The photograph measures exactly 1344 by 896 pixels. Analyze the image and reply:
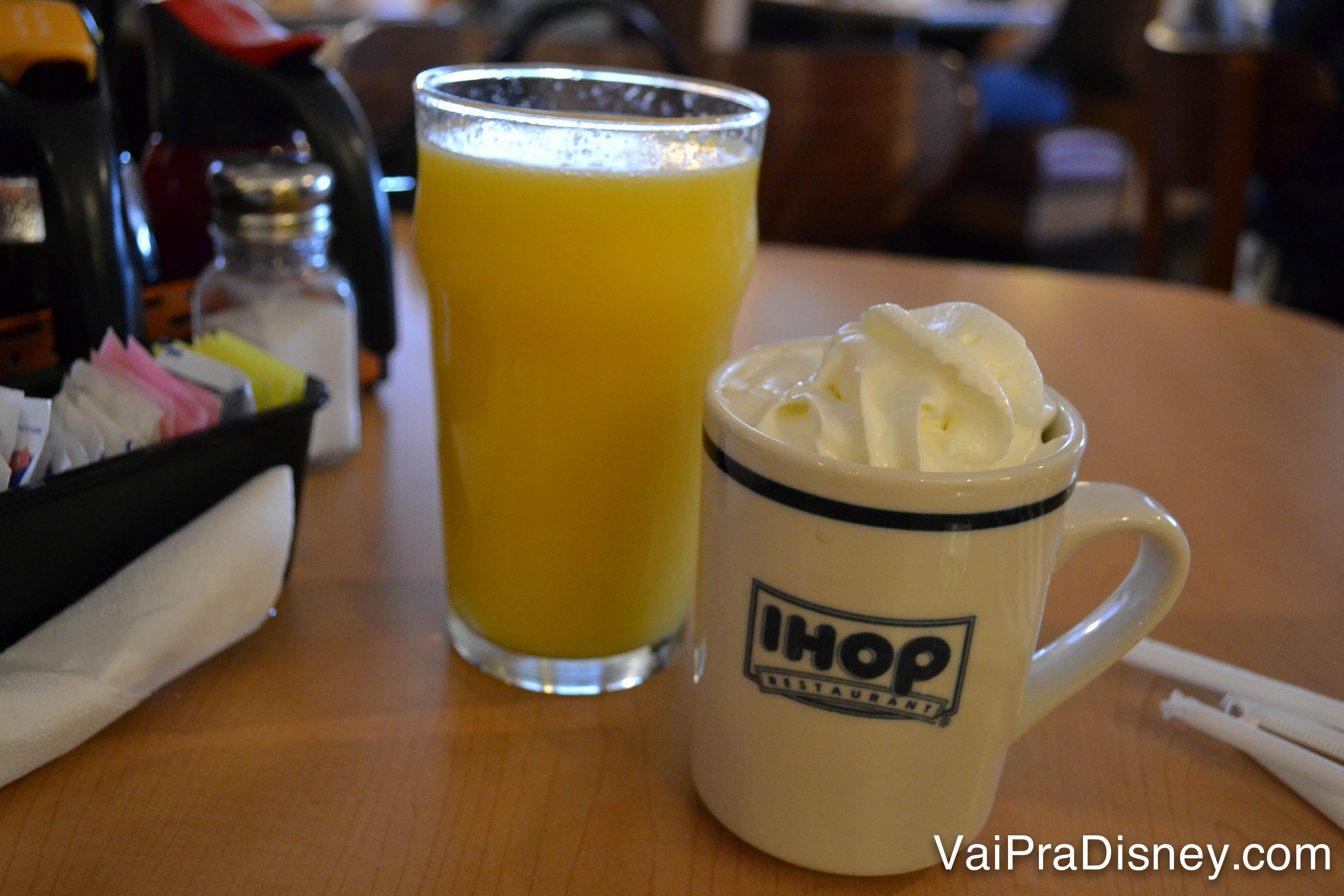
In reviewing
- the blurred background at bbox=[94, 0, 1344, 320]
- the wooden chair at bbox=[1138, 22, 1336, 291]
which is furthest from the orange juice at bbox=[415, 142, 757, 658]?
the wooden chair at bbox=[1138, 22, 1336, 291]

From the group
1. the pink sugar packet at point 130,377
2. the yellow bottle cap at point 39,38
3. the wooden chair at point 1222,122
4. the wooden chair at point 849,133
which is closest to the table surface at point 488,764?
the pink sugar packet at point 130,377

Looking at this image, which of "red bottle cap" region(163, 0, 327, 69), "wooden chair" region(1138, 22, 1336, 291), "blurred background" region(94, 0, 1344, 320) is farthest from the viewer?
"wooden chair" region(1138, 22, 1336, 291)

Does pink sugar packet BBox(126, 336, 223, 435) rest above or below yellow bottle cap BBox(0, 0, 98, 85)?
below

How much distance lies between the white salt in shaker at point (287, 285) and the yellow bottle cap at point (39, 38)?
0.10 metres

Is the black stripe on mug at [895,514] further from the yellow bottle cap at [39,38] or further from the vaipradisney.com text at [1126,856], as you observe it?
the yellow bottle cap at [39,38]

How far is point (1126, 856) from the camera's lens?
395 mm

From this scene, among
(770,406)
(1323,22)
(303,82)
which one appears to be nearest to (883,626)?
(770,406)

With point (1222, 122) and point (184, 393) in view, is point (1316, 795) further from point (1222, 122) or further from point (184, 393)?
point (1222, 122)

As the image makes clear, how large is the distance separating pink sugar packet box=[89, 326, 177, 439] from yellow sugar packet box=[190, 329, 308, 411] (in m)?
0.04

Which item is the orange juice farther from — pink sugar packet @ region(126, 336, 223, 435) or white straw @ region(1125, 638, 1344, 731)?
white straw @ region(1125, 638, 1344, 731)

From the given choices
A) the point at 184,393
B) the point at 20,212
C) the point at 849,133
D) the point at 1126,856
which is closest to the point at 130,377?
the point at 184,393

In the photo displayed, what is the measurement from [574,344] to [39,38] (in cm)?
30

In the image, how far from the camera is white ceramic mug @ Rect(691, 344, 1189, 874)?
332mm

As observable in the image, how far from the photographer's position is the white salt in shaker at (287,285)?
24.0 inches
